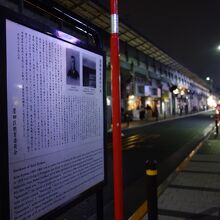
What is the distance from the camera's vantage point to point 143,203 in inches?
264

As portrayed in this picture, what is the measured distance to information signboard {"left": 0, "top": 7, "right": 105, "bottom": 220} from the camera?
281 centimetres

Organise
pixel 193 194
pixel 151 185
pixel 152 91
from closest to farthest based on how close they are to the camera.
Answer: pixel 151 185 < pixel 193 194 < pixel 152 91

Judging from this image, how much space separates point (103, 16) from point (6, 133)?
25.3 metres

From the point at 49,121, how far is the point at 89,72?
99cm

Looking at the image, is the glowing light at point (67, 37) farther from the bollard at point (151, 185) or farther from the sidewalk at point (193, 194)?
the sidewalk at point (193, 194)

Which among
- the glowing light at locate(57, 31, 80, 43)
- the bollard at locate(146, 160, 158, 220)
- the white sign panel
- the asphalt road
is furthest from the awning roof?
the bollard at locate(146, 160, 158, 220)

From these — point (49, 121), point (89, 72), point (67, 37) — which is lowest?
point (49, 121)

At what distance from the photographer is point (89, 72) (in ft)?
13.1

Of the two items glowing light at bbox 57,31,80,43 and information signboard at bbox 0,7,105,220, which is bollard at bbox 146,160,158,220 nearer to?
information signboard at bbox 0,7,105,220

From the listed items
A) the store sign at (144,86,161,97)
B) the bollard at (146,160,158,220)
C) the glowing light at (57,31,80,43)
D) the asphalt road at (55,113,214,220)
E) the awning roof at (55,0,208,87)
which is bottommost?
the asphalt road at (55,113,214,220)

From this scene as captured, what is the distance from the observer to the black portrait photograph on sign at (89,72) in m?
3.89

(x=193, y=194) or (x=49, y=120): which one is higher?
(x=49, y=120)

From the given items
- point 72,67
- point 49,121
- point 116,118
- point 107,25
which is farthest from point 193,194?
point 107,25

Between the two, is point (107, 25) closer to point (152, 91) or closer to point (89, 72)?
point (152, 91)
